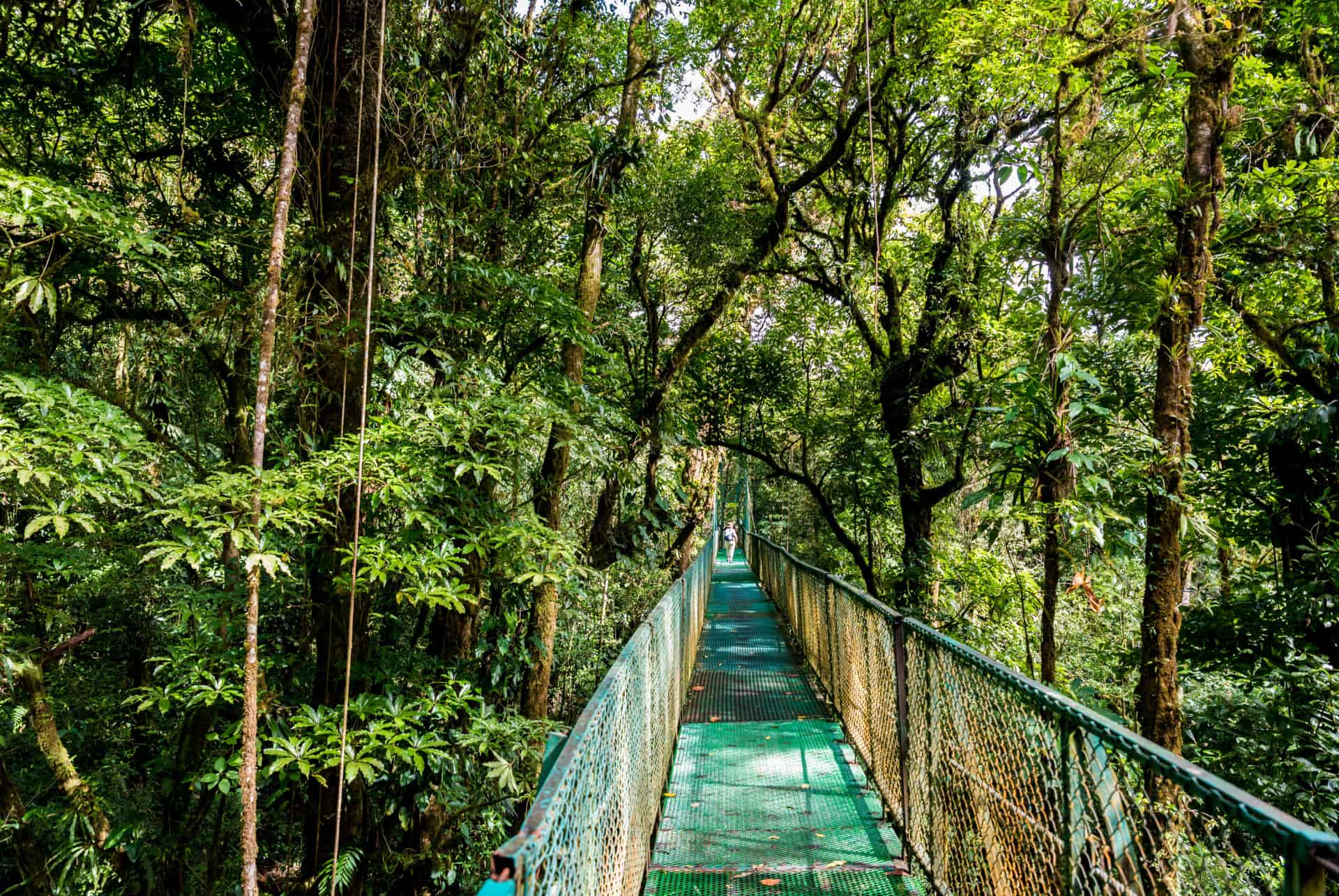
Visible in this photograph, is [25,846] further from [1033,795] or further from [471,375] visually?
[1033,795]

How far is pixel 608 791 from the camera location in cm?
211

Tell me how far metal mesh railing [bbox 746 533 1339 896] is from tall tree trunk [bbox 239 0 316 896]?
2.42 m

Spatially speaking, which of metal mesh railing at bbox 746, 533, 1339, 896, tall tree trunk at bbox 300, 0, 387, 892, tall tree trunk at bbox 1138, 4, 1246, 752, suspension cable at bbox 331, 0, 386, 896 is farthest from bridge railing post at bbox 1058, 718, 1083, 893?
tall tree trunk at bbox 300, 0, 387, 892

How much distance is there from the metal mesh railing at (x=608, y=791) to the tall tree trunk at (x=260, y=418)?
1099mm

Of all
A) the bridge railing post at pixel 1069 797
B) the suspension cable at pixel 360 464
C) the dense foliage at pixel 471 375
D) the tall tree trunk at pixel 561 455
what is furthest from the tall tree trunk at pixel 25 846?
the bridge railing post at pixel 1069 797

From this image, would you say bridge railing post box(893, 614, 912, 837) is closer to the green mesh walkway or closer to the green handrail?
the green mesh walkway

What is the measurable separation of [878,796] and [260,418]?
12.3ft

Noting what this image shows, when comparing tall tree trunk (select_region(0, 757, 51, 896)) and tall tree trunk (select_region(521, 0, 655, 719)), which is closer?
tall tree trunk (select_region(0, 757, 51, 896))

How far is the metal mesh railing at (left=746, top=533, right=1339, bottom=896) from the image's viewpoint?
4.22 ft

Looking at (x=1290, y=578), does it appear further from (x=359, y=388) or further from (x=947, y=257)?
(x=359, y=388)

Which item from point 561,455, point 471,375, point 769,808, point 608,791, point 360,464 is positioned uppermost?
point 471,375

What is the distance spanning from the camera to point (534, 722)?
3.82m

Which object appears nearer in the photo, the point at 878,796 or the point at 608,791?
the point at 608,791

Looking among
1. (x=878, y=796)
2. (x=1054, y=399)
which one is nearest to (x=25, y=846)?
(x=878, y=796)
